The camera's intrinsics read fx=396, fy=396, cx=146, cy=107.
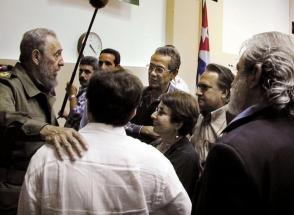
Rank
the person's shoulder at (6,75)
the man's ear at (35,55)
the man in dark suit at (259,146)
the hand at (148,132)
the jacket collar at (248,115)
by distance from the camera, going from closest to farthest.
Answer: the man in dark suit at (259,146) → the jacket collar at (248,115) → the person's shoulder at (6,75) → the man's ear at (35,55) → the hand at (148,132)

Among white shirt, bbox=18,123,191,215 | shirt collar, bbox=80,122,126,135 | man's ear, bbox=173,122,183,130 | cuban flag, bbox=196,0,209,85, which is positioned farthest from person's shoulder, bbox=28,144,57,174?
cuban flag, bbox=196,0,209,85

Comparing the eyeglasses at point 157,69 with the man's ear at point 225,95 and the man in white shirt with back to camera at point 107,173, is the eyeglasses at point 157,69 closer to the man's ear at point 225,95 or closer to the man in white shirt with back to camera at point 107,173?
the man's ear at point 225,95

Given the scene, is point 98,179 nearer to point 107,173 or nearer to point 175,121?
point 107,173

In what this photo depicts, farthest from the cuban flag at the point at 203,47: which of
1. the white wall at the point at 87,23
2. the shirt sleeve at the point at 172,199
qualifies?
the shirt sleeve at the point at 172,199

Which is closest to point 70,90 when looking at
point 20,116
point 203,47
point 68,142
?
point 20,116

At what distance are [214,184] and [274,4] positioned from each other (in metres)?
6.80

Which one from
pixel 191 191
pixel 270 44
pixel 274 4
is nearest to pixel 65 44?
pixel 191 191

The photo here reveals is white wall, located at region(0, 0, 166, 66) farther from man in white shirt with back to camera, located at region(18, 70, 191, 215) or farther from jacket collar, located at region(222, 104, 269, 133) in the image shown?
jacket collar, located at region(222, 104, 269, 133)

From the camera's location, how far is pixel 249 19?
669 centimetres

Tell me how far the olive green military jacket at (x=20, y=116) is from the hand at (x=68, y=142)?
211 mm

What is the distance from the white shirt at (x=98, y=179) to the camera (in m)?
1.31

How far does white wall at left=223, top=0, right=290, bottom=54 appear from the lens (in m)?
6.25

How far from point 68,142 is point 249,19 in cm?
592

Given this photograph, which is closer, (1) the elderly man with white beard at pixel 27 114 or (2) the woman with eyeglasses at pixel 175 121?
(1) the elderly man with white beard at pixel 27 114
